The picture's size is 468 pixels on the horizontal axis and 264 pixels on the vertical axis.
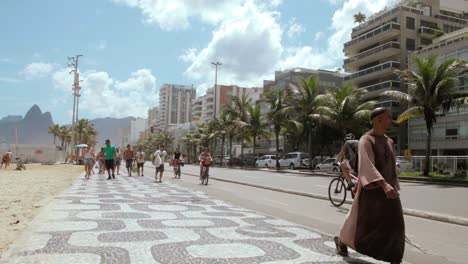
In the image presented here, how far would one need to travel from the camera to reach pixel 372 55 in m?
54.9

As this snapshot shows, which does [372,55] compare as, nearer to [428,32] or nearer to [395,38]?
[395,38]

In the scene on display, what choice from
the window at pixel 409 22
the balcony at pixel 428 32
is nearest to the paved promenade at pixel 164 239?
the window at pixel 409 22

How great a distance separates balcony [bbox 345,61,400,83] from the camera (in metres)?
51.4

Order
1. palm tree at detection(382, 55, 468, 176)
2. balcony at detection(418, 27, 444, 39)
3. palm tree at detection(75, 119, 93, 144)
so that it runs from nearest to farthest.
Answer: palm tree at detection(382, 55, 468, 176)
balcony at detection(418, 27, 444, 39)
palm tree at detection(75, 119, 93, 144)

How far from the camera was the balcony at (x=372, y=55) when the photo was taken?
5203 cm

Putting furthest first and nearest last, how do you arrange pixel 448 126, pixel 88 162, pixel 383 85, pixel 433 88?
1. pixel 383 85
2. pixel 448 126
3. pixel 433 88
4. pixel 88 162

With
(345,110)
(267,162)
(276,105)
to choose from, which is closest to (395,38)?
(276,105)

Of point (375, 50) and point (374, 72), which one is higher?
point (375, 50)

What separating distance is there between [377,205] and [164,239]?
9.40ft

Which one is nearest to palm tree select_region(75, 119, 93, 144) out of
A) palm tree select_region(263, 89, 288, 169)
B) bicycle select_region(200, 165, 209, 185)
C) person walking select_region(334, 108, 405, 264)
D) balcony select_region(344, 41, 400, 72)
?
palm tree select_region(263, 89, 288, 169)

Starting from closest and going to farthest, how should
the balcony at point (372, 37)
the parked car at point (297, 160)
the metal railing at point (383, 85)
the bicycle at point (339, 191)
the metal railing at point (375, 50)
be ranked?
1. the bicycle at point (339, 191)
2. the parked car at point (297, 160)
3. the metal railing at point (383, 85)
4. the metal railing at point (375, 50)
5. the balcony at point (372, 37)

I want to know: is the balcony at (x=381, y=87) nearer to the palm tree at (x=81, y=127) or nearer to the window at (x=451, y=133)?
the window at (x=451, y=133)

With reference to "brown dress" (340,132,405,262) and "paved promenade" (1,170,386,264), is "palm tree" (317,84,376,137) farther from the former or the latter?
"brown dress" (340,132,405,262)

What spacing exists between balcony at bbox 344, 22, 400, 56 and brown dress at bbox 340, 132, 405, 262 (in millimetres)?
51355
